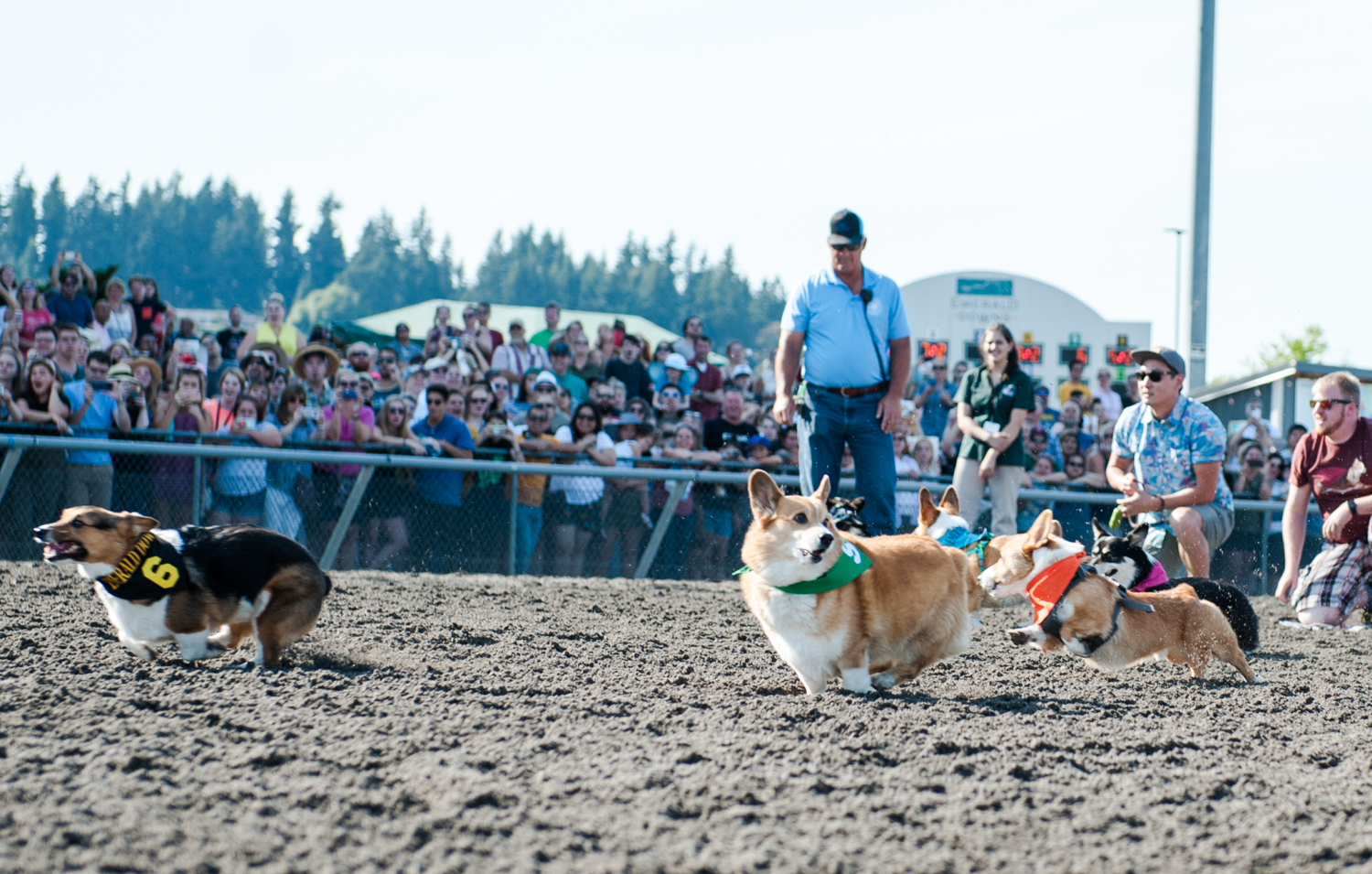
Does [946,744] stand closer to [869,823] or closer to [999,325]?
[869,823]

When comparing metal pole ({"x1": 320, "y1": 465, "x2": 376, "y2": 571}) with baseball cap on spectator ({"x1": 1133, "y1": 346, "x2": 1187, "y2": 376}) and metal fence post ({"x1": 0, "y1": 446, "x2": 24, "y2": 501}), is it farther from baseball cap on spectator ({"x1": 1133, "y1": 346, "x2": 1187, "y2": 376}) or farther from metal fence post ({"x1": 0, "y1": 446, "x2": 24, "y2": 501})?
baseball cap on spectator ({"x1": 1133, "y1": 346, "x2": 1187, "y2": 376})

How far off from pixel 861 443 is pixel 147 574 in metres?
3.79

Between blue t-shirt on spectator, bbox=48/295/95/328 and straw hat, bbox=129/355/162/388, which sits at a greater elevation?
blue t-shirt on spectator, bbox=48/295/95/328

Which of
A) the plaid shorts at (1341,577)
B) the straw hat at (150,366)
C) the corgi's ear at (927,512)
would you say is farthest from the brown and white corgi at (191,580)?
the plaid shorts at (1341,577)

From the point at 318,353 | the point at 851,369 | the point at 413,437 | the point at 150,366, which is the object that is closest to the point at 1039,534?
the point at 851,369

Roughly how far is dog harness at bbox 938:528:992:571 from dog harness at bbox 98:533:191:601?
372 cm

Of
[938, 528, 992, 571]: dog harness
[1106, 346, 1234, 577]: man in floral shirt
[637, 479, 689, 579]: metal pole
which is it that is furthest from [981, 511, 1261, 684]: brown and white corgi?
[637, 479, 689, 579]: metal pole

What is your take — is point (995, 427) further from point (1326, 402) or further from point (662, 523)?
point (662, 523)

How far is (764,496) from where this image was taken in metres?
4.79

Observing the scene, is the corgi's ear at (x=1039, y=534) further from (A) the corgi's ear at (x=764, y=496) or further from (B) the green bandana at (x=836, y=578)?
(A) the corgi's ear at (x=764, y=496)

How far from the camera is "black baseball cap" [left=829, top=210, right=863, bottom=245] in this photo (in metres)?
6.62

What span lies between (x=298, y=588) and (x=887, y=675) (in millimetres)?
2480

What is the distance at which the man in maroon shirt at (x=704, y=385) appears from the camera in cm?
1271

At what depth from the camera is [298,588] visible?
5.11 meters
